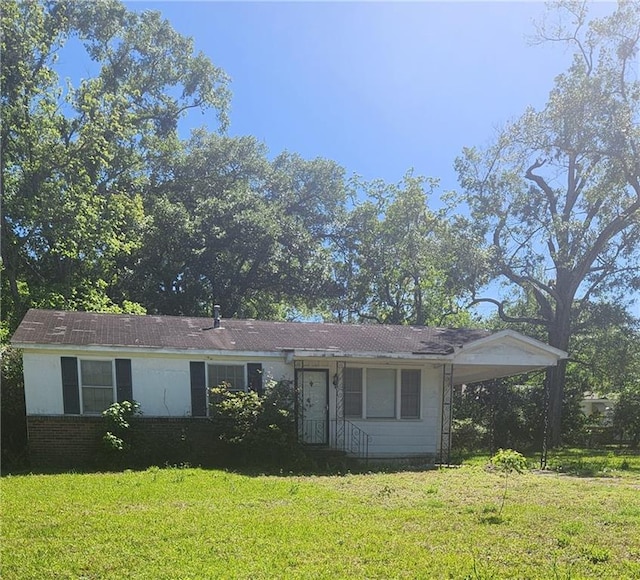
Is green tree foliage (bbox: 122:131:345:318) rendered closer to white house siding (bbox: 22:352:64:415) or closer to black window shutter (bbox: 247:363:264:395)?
black window shutter (bbox: 247:363:264:395)

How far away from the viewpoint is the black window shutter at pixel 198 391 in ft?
39.2

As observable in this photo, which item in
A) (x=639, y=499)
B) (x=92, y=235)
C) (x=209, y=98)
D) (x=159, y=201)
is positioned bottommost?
(x=639, y=499)

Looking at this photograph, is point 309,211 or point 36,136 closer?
point 36,136

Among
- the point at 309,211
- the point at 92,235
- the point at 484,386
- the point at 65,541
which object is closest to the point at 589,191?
the point at 484,386

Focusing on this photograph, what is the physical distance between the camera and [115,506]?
664 centimetres

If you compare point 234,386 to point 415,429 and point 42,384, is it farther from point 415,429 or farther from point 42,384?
point 415,429

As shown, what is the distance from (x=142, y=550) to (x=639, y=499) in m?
6.97

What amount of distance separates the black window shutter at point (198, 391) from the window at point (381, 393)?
4.07 m

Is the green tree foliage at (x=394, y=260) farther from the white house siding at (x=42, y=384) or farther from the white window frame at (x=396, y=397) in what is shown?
the white house siding at (x=42, y=384)

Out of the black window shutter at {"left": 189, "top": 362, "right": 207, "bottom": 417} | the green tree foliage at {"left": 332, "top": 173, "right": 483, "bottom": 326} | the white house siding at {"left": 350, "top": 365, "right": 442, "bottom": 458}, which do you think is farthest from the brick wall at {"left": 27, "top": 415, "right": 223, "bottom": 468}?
the green tree foliage at {"left": 332, "top": 173, "right": 483, "bottom": 326}

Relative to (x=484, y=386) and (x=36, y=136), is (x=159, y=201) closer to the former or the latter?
(x=36, y=136)

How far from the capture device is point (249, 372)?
40.7 ft

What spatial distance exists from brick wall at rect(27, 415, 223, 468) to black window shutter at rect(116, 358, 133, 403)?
604mm

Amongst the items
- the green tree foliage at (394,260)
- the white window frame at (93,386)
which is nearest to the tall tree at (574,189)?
the green tree foliage at (394,260)
